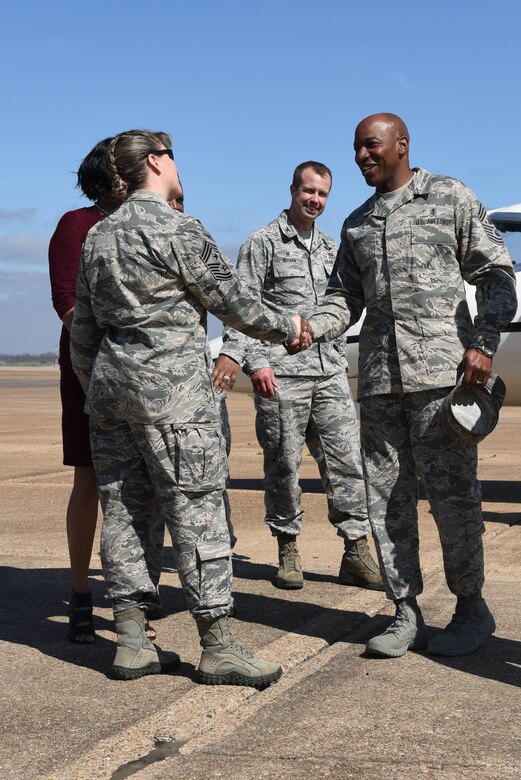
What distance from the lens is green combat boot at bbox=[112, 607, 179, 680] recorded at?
12.6 feet

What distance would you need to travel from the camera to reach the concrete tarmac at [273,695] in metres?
3.02

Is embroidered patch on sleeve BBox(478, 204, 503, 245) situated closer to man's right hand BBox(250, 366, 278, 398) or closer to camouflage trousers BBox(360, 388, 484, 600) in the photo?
camouflage trousers BBox(360, 388, 484, 600)

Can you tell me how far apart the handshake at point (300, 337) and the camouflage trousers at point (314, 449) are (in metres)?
1.19

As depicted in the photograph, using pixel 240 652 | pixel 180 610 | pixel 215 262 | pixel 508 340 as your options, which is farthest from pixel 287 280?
pixel 508 340

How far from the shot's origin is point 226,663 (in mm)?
3756

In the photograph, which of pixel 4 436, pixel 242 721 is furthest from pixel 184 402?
pixel 4 436

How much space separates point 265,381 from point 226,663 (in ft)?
5.41

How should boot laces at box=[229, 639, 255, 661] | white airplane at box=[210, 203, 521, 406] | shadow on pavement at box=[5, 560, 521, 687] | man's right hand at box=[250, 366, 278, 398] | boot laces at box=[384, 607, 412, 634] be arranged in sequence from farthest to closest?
white airplane at box=[210, 203, 521, 406], man's right hand at box=[250, 366, 278, 398], boot laces at box=[384, 607, 412, 634], shadow on pavement at box=[5, 560, 521, 687], boot laces at box=[229, 639, 255, 661]

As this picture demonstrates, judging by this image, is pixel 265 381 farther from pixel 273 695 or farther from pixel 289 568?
pixel 273 695

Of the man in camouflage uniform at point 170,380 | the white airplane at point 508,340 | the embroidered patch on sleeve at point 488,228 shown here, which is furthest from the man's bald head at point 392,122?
the white airplane at point 508,340

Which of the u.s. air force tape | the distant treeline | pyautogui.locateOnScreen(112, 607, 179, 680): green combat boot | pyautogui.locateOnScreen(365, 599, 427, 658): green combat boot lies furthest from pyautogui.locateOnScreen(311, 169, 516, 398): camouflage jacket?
the distant treeline

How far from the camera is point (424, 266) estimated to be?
412cm

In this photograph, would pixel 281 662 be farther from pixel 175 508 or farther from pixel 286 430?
pixel 286 430

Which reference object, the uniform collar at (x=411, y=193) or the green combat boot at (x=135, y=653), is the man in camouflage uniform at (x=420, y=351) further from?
the green combat boot at (x=135, y=653)
